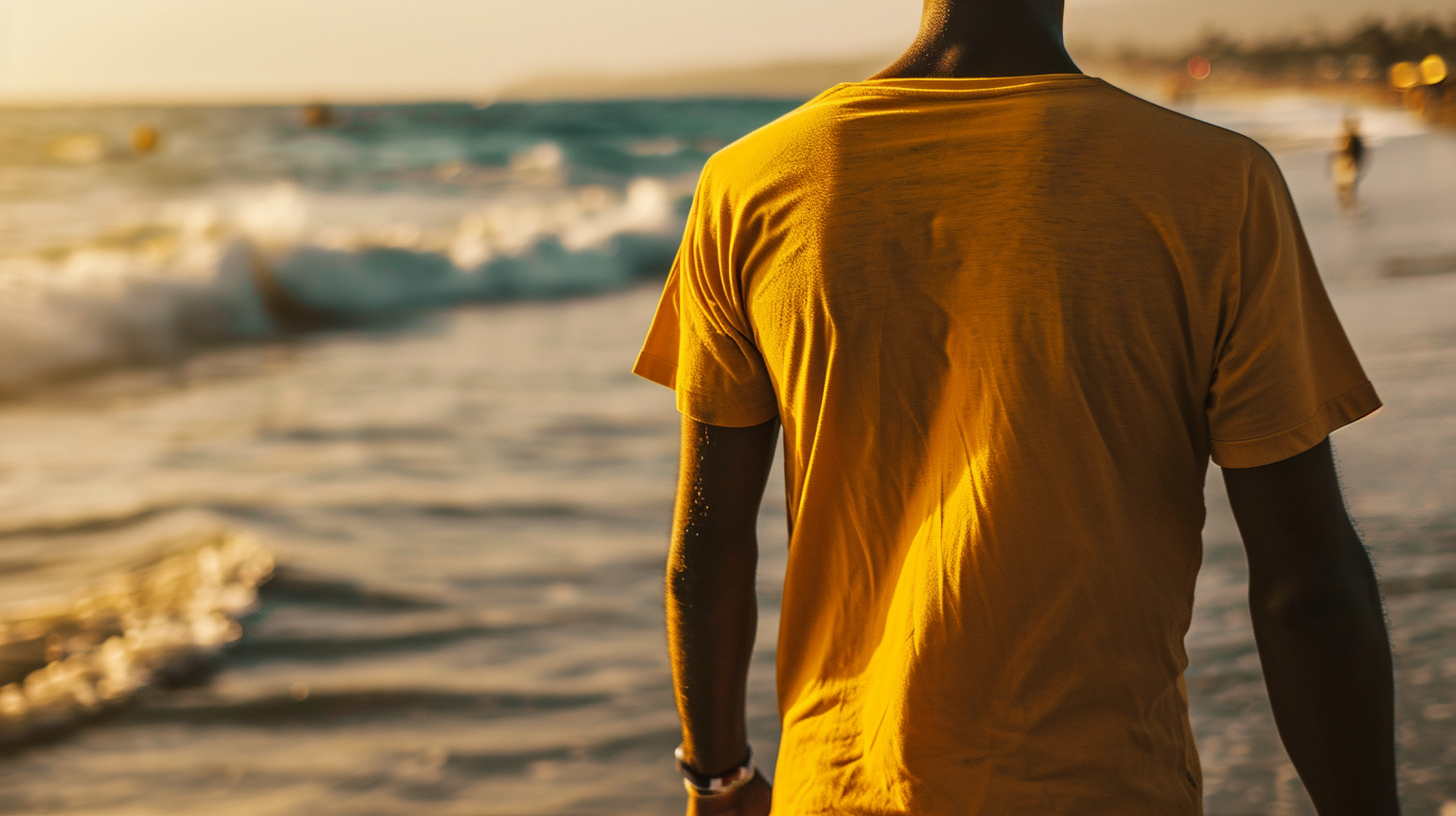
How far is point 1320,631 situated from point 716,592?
2.13ft

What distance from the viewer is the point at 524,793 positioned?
10.9ft

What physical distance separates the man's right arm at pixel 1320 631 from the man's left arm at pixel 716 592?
509 millimetres

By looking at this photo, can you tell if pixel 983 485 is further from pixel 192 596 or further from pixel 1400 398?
pixel 1400 398

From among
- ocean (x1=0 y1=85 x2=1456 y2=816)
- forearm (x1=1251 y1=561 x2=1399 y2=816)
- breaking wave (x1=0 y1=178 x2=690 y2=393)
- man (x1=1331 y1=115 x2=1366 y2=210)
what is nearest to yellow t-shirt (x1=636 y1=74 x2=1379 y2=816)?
forearm (x1=1251 y1=561 x2=1399 y2=816)

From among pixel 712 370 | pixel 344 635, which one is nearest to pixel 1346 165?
pixel 344 635

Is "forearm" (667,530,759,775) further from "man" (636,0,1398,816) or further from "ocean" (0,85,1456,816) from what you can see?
"ocean" (0,85,1456,816)

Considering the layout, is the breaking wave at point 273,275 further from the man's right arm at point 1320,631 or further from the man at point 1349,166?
the man's right arm at point 1320,631

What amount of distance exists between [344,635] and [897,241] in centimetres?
390

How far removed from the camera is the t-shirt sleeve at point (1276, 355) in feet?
3.12

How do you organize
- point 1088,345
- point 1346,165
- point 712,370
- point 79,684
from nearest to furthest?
point 1088,345
point 712,370
point 79,684
point 1346,165

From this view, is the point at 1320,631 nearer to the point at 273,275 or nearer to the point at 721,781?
the point at 721,781

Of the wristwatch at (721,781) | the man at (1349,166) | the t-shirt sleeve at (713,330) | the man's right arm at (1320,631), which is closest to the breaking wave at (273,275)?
the man at (1349,166)

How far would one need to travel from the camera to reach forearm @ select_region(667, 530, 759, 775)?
1372 mm

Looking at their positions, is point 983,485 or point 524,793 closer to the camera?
point 983,485
